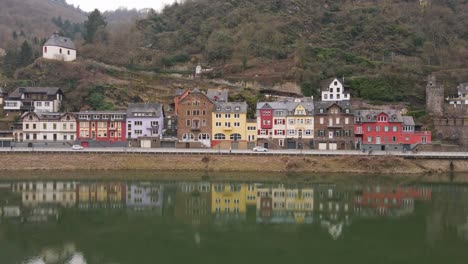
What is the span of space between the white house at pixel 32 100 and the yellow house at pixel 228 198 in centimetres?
3322

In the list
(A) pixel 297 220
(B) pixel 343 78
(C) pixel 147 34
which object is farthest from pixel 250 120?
(C) pixel 147 34

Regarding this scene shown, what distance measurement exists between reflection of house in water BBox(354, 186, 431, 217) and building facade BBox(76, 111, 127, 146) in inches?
1278

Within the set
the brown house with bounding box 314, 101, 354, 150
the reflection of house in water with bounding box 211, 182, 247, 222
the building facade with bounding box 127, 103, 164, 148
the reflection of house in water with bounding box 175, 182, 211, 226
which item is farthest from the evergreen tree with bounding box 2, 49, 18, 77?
the brown house with bounding box 314, 101, 354, 150

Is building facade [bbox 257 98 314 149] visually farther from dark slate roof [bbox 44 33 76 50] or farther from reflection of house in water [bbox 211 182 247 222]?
dark slate roof [bbox 44 33 76 50]

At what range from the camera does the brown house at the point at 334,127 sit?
56.7 m

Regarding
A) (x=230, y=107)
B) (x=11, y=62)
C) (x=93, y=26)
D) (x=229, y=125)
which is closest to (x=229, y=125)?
(x=229, y=125)

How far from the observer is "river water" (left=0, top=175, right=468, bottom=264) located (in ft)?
77.3

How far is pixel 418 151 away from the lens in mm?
53469

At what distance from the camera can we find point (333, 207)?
34812 millimetres

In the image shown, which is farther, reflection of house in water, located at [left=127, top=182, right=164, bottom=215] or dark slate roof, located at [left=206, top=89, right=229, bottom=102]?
dark slate roof, located at [left=206, top=89, right=229, bottom=102]

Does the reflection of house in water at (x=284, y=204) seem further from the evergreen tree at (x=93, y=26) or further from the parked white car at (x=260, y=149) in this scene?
the evergreen tree at (x=93, y=26)

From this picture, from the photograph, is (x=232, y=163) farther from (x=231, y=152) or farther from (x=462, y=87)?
(x=462, y=87)

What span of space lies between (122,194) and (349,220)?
62.7 ft

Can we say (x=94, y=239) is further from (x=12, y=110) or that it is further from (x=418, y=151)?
(x=12, y=110)
